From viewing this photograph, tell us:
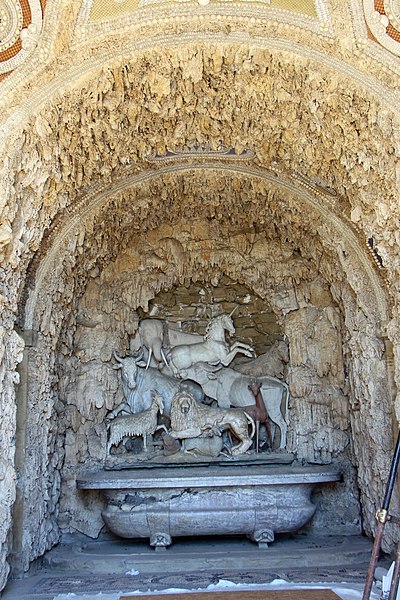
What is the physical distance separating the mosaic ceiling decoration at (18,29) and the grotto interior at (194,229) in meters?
0.06

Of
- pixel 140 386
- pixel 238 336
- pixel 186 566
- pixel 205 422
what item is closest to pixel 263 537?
pixel 186 566

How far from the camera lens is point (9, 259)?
13.8ft

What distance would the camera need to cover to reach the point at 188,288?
6.26m

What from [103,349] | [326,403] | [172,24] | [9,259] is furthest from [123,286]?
[172,24]

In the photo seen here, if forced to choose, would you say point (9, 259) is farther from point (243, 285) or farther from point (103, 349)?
point (243, 285)

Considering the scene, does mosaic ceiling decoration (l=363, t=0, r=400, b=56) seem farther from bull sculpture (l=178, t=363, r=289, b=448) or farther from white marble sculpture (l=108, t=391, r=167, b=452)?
white marble sculpture (l=108, t=391, r=167, b=452)

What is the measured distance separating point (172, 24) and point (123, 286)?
2.65 metres

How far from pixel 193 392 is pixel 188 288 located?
109cm

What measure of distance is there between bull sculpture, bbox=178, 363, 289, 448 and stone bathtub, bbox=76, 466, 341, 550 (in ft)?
2.79

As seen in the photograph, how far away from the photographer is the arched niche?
192 inches

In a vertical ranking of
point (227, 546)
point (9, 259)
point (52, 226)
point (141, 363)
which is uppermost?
point (52, 226)

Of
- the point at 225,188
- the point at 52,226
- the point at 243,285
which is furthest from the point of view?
the point at 243,285

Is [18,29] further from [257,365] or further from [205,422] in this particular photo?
[257,365]

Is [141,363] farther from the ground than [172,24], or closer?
closer
